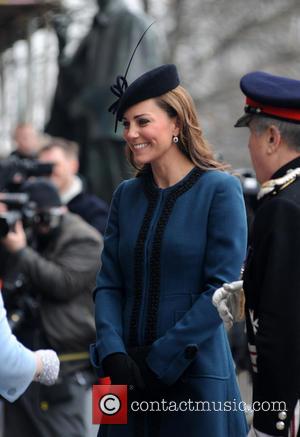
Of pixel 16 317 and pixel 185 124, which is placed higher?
pixel 185 124

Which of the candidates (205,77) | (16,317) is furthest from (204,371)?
(205,77)

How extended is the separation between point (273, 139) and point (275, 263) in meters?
0.45

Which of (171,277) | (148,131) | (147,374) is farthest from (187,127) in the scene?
(147,374)

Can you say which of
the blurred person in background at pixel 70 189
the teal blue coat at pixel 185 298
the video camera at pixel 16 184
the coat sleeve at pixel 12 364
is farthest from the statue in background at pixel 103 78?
the coat sleeve at pixel 12 364

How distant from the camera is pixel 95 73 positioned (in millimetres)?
9664

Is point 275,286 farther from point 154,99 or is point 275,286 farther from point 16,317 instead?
point 16,317

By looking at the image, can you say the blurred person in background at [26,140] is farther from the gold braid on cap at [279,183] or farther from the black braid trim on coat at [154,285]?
the gold braid on cap at [279,183]

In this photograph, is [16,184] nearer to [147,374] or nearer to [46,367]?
[46,367]

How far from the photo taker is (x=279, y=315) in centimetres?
358

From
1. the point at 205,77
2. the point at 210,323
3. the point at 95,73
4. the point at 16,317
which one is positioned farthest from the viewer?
the point at 205,77

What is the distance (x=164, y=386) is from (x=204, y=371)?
0.15 metres

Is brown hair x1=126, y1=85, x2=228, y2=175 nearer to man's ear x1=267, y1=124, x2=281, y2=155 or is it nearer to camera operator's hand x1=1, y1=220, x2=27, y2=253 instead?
man's ear x1=267, y1=124, x2=281, y2=155

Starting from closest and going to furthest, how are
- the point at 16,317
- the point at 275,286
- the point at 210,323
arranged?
the point at 275,286, the point at 210,323, the point at 16,317

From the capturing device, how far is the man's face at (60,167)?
7812 mm
